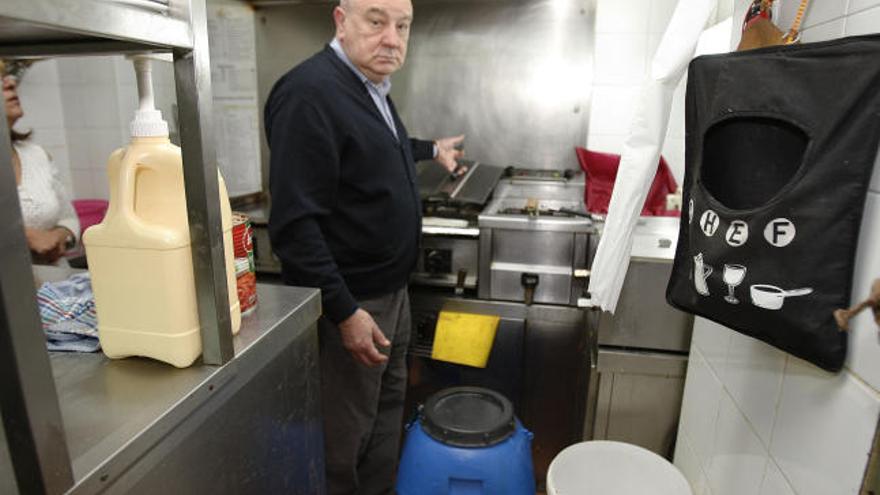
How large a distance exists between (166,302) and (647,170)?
738 mm

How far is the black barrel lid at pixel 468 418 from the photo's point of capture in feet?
3.99

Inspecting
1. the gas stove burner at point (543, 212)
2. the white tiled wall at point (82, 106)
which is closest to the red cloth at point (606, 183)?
the gas stove burner at point (543, 212)

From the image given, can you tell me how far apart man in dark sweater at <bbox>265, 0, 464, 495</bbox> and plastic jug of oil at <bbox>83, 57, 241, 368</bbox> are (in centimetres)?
72

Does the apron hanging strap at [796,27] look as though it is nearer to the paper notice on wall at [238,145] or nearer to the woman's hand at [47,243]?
the woman's hand at [47,243]

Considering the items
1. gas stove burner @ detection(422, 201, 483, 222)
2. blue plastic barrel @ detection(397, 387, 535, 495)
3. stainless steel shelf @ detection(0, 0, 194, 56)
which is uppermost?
stainless steel shelf @ detection(0, 0, 194, 56)

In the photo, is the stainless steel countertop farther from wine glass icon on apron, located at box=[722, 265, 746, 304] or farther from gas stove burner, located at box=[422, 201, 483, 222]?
gas stove burner, located at box=[422, 201, 483, 222]

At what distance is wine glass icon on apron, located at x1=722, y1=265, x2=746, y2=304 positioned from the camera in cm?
68

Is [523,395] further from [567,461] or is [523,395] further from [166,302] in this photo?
[166,302]

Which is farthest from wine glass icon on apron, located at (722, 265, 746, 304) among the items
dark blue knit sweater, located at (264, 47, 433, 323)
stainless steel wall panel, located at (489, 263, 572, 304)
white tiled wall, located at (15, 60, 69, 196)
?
white tiled wall, located at (15, 60, 69, 196)

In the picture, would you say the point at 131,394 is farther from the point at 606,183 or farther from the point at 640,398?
the point at 606,183

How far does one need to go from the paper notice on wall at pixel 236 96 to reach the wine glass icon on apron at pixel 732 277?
2.02 m

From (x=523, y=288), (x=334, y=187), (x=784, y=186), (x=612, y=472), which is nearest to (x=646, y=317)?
(x=612, y=472)

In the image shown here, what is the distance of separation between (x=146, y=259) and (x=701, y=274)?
677 mm

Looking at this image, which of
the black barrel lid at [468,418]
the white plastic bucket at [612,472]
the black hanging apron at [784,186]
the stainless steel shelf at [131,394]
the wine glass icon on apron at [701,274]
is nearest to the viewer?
the stainless steel shelf at [131,394]
